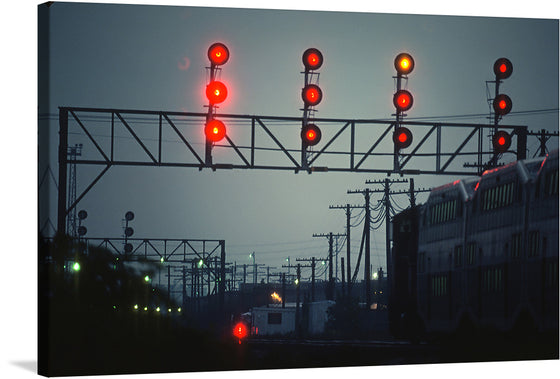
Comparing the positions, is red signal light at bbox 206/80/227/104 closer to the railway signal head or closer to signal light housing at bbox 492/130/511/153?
the railway signal head

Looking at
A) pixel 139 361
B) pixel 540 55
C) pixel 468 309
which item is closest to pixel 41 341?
pixel 139 361

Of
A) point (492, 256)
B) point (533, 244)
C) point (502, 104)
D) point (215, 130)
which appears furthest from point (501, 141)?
point (215, 130)

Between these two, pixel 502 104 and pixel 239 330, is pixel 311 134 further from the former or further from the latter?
pixel 239 330

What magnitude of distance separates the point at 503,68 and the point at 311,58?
14.4 feet

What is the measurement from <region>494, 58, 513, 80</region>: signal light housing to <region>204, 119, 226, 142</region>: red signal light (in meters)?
6.03

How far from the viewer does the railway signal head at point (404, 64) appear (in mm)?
22141

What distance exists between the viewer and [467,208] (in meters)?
27.2

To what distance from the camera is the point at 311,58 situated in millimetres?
21594

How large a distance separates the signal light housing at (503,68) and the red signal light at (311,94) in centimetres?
403

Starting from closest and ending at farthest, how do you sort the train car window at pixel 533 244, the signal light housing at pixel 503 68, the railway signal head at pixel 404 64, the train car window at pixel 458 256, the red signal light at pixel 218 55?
the red signal light at pixel 218 55 → the railway signal head at pixel 404 64 → the train car window at pixel 533 244 → the signal light housing at pixel 503 68 → the train car window at pixel 458 256

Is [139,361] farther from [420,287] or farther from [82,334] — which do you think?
[420,287]

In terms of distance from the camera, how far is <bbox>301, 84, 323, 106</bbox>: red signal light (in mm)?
21859

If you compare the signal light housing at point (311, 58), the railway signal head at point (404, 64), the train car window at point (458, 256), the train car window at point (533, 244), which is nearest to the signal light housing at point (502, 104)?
the railway signal head at point (404, 64)

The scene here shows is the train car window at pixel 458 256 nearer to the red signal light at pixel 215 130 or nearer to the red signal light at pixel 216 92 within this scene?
the red signal light at pixel 215 130
